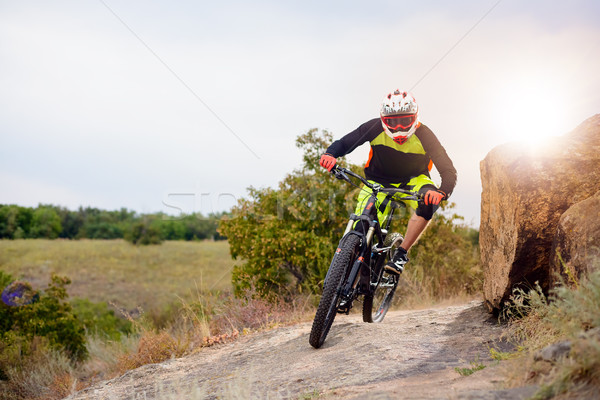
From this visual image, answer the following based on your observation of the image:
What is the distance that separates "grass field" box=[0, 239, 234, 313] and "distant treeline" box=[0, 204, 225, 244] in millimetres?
2454

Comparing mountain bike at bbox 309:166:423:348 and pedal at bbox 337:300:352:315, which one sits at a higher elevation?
mountain bike at bbox 309:166:423:348

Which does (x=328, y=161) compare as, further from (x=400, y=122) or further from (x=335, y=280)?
(x=335, y=280)

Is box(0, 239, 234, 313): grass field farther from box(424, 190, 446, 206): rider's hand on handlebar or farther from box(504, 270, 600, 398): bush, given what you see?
box(504, 270, 600, 398): bush

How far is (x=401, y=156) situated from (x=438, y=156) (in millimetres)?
384

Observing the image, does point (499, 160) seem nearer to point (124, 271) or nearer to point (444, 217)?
point (444, 217)

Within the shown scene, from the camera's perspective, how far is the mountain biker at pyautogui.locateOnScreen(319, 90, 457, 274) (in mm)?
5250

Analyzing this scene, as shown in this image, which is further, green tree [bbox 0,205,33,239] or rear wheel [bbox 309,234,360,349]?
green tree [bbox 0,205,33,239]

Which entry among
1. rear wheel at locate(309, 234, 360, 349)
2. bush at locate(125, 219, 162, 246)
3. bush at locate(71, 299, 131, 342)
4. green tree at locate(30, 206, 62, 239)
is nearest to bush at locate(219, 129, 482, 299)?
rear wheel at locate(309, 234, 360, 349)

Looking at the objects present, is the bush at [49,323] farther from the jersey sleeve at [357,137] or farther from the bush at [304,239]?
the jersey sleeve at [357,137]

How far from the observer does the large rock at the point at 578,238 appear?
4262mm

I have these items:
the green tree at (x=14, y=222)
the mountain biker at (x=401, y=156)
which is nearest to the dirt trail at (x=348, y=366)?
the mountain biker at (x=401, y=156)

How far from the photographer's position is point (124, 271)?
146 feet

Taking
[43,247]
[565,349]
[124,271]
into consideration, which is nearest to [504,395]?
[565,349]

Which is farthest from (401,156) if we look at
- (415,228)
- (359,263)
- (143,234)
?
(143,234)
